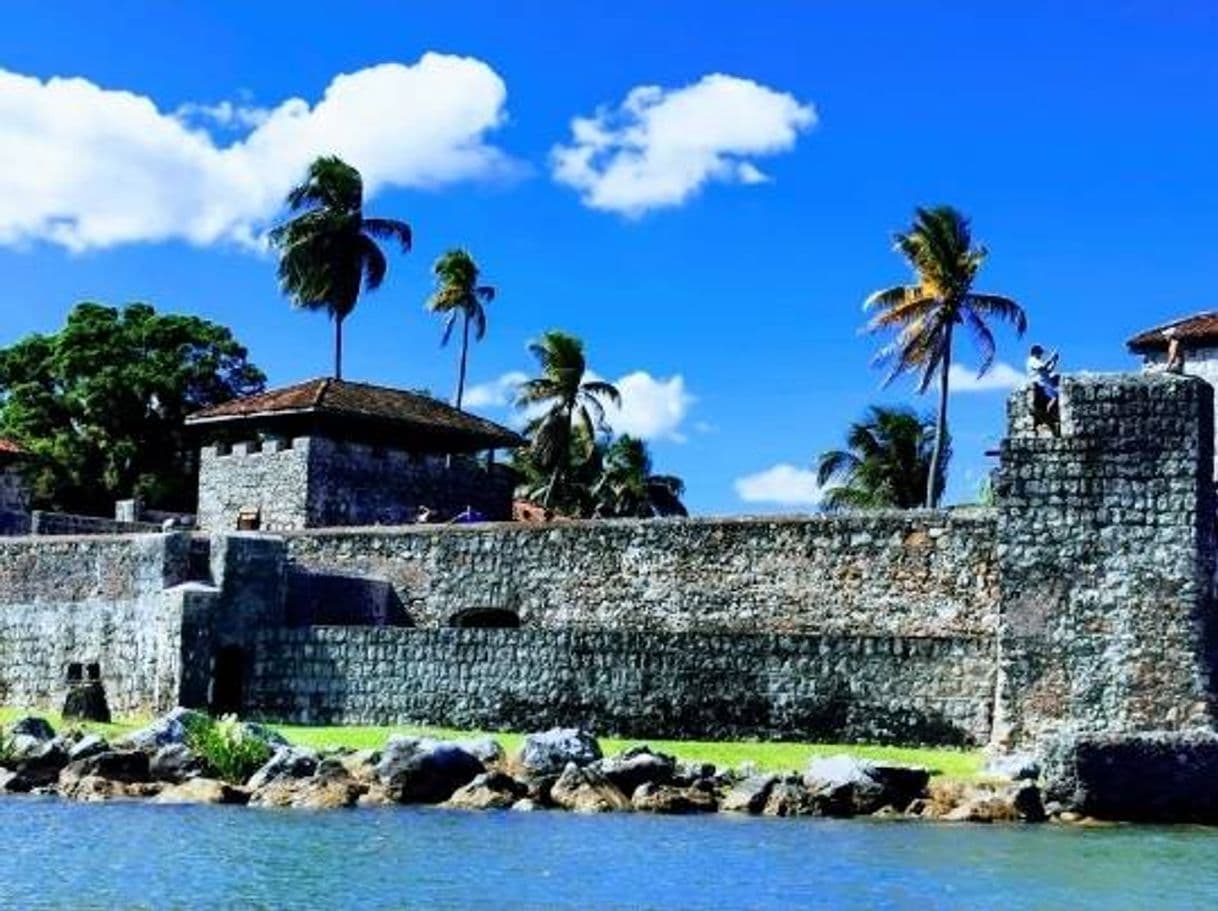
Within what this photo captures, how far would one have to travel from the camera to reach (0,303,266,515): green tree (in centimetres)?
6009

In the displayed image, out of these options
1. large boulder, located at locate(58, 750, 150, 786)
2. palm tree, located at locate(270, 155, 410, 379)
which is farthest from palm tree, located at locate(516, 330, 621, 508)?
large boulder, located at locate(58, 750, 150, 786)

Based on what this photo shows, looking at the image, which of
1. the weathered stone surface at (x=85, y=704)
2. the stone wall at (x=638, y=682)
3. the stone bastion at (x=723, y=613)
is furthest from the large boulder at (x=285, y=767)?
the weathered stone surface at (x=85, y=704)

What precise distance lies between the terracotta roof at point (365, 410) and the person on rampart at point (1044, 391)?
65.2 feet

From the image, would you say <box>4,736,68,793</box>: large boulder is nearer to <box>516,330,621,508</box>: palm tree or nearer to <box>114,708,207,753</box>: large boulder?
<box>114,708,207,753</box>: large boulder

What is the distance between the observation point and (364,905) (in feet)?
57.6

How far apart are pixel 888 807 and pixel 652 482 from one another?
44.2 m

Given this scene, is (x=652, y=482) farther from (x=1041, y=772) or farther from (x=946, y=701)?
(x=1041, y=772)

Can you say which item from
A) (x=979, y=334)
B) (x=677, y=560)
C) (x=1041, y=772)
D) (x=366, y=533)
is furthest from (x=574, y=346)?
(x=1041, y=772)

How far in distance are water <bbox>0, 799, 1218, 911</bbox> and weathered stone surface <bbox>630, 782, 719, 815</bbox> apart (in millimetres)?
721

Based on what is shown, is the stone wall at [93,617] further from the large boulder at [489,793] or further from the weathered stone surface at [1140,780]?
the weathered stone surface at [1140,780]

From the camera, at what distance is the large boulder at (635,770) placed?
84.3 ft

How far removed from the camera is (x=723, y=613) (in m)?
34.8

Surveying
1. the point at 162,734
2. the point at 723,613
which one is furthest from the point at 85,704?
the point at 723,613

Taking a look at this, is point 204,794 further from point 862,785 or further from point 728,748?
point 862,785
